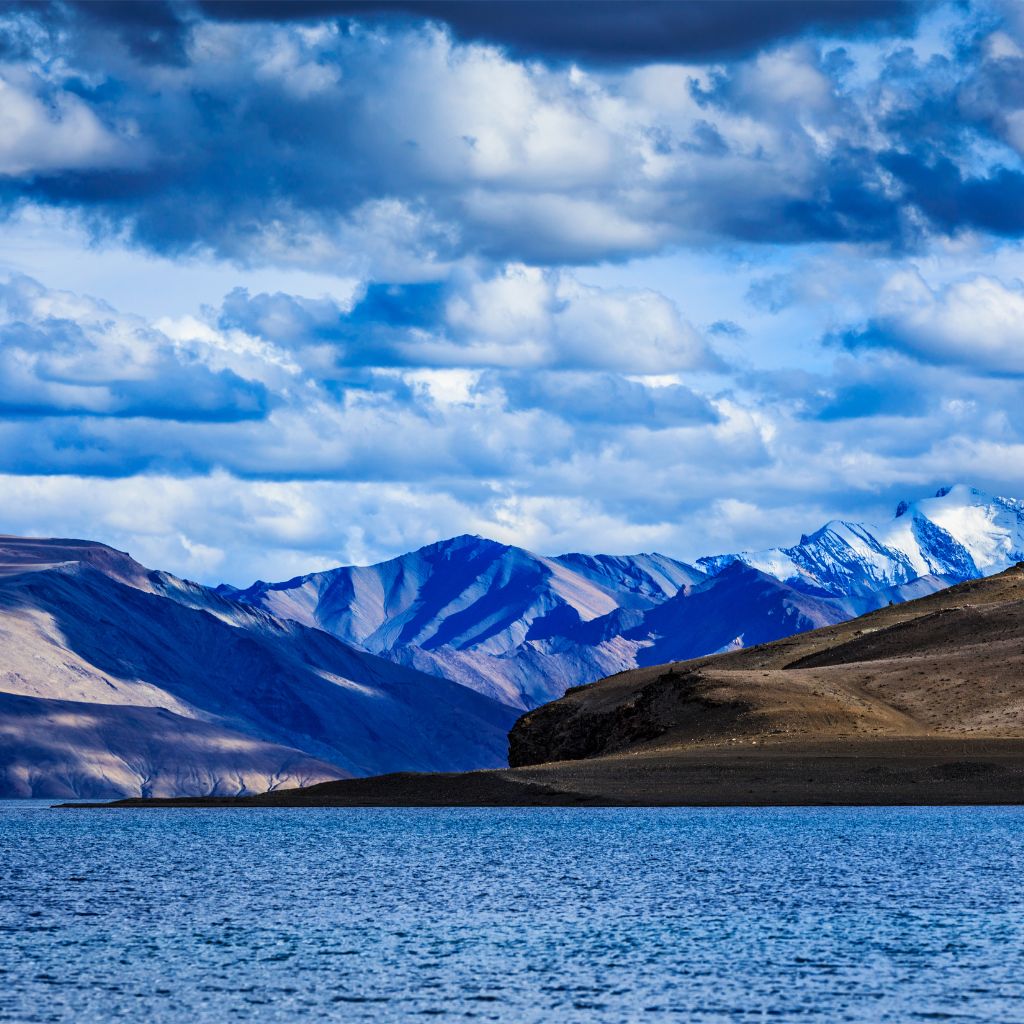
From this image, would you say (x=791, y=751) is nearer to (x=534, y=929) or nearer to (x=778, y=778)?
(x=778, y=778)

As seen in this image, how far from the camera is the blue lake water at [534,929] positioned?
52.0m

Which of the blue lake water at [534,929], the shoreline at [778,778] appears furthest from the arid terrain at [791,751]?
the blue lake water at [534,929]

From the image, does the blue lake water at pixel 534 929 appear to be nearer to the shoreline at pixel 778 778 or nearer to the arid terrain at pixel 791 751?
the shoreline at pixel 778 778

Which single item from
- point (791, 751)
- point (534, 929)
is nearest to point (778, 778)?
point (791, 751)

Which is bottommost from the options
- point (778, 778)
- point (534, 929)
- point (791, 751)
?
point (534, 929)

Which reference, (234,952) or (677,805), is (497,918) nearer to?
(234,952)

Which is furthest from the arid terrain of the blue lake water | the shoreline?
the blue lake water

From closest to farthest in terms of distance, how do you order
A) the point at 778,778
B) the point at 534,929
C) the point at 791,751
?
the point at 534,929 → the point at 778,778 → the point at 791,751

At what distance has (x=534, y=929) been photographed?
228 feet

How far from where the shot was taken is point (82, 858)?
118438 mm

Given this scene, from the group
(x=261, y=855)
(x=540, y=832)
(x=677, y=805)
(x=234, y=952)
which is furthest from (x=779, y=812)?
(x=234, y=952)

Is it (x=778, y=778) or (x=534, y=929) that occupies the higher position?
(x=778, y=778)

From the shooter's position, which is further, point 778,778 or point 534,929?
point 778,778

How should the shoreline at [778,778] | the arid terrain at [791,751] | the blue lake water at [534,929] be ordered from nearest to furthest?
1. the blue lake water at [534,929]
2. the shoreline at [778,778]
3. the arid terrain at [791,751]
